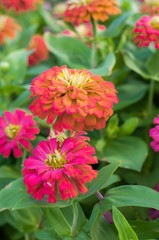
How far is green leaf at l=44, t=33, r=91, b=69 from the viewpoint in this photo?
0.93m

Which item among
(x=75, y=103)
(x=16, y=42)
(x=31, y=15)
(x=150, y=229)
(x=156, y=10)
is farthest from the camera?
(x=31, y=15)

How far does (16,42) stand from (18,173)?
2.38ft

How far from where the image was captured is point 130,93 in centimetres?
90

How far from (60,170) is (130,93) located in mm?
517

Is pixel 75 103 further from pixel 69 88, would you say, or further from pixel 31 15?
pixel 31 15

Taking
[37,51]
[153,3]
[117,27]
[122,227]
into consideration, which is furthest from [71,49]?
[122,227]

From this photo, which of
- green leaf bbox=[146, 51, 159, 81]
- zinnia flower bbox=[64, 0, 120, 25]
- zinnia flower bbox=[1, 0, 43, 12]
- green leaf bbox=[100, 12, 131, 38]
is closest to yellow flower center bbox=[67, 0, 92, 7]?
zinnia flower bbox=[64, 0, 120, 25]

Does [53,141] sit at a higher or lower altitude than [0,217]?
higher

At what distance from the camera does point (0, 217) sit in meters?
0.83

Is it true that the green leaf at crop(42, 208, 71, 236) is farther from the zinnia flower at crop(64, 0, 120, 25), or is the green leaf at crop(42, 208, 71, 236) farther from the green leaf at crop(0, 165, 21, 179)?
the zinnia flower at crop(64, 0, 120, 25)

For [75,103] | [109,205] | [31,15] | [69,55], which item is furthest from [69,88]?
[31,15]

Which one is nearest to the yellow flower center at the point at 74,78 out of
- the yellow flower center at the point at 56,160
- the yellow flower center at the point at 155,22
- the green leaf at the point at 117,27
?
the yellow flower center at the point at 56,160

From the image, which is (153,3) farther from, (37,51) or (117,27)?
(37,51)

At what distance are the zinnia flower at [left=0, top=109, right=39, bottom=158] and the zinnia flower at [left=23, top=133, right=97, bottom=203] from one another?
0.22 meters
